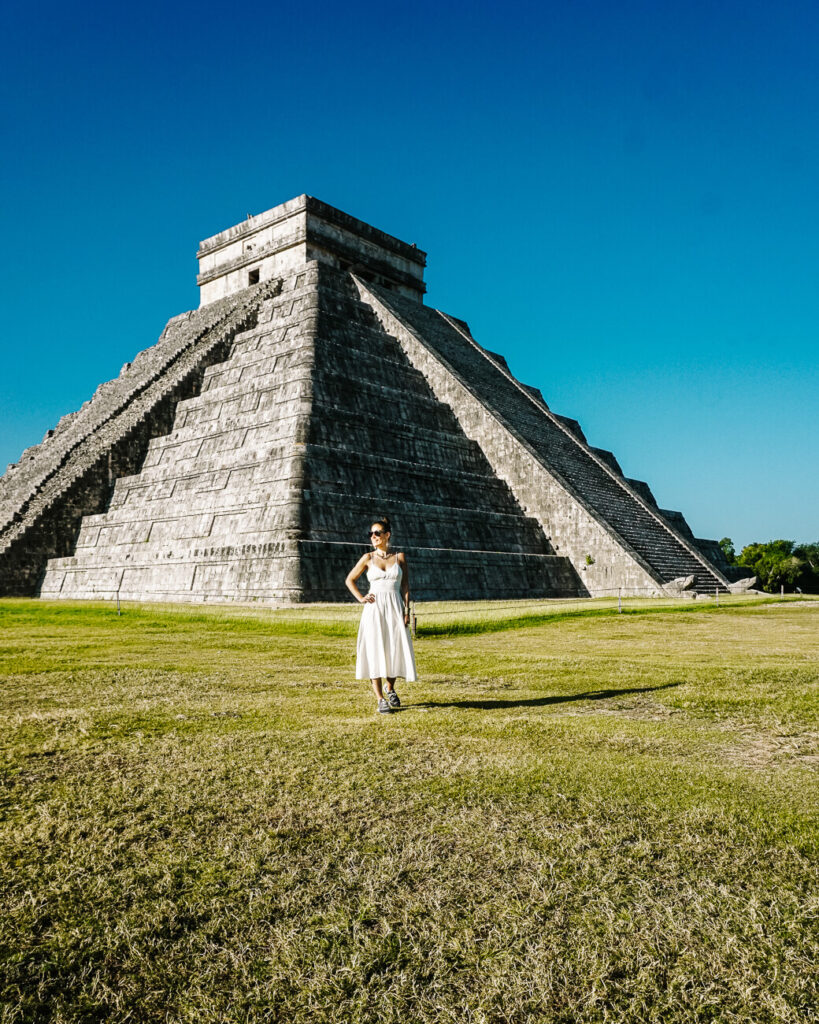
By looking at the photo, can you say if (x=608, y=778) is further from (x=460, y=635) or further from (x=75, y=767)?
(x=460, y=635)

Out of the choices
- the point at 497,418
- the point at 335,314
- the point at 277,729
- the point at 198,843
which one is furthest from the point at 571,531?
the point at 198,843

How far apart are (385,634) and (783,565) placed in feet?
129

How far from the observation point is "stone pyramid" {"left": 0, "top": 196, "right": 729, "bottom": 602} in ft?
63.0

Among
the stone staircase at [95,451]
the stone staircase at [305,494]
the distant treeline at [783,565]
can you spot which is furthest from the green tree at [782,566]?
the stone staircase at [95,451]

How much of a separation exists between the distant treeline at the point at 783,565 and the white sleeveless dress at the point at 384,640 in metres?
33.6

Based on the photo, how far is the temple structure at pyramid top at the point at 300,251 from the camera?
32.7 meters

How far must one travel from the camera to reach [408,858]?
296 centimetres

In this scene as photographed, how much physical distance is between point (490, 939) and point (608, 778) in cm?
170

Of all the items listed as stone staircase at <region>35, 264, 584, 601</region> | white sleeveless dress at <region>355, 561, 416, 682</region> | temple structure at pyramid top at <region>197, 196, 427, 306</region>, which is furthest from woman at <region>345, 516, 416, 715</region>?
temple structure at pyramid top at <region>197, 196, 427, 306</region>

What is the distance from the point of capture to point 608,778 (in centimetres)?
392

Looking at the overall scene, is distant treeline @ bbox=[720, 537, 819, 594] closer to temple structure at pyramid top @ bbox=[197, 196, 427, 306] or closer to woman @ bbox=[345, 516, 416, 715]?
temple structure at pyramid top @ bbox=[197, 196, 427, 306]

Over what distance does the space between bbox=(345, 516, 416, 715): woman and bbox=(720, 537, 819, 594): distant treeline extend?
3357 centimetres

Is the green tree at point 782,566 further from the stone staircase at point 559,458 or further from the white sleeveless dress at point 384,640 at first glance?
the white sleeveless dress at point 384,640

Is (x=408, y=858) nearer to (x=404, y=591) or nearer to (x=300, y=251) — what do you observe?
(x=404, y=591)
